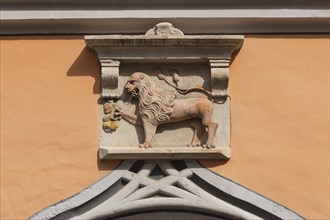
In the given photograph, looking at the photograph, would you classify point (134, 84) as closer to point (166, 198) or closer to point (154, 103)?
point (154, 103)

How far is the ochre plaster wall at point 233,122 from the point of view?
5047mm

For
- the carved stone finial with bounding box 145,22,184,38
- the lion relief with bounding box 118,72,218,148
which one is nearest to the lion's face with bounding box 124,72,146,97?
the lion relief with bounding box 118,72,218,148

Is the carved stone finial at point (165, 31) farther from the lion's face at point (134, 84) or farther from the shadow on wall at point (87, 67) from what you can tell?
the shadow on wall at point (87, 67)

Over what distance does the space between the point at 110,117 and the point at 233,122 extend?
73 centimetres

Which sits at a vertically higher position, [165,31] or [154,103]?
[165,31]

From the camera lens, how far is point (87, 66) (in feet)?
17.5

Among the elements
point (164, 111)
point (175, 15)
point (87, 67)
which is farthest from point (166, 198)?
point (175, 15)

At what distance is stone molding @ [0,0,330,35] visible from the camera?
532 cm

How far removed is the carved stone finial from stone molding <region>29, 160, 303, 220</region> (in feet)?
2.61

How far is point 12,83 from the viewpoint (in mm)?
5301

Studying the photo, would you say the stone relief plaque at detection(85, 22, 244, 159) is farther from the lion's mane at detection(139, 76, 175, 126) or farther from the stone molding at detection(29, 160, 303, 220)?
the stone molding at detection(29, 160, 303, 220)

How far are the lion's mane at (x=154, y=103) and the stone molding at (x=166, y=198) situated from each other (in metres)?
0.29

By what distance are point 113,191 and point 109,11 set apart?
1.12 meters

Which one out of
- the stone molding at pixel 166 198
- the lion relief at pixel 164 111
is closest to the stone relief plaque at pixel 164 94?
the lion relief at pixel 164 111
